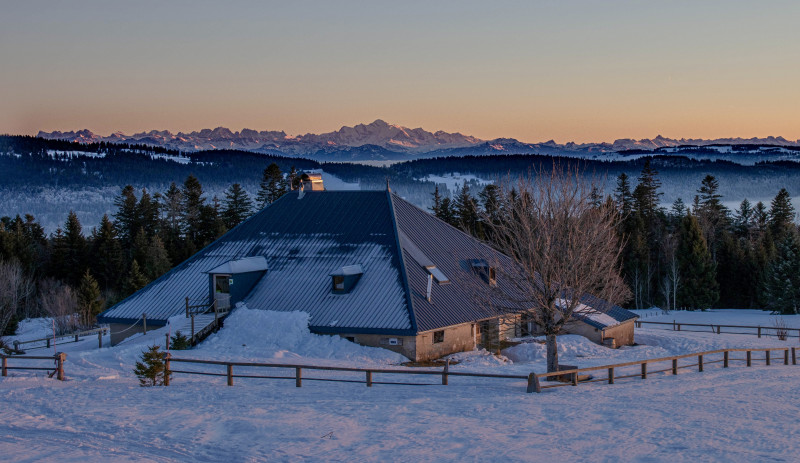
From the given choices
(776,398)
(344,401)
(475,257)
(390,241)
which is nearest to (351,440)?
(344,401)

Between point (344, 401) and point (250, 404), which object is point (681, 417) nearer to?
point (344, 401)

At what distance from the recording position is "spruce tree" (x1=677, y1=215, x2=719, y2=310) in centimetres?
6981

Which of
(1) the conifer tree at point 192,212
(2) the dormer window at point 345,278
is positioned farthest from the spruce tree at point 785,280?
(1) the conifer tree at point 192,212

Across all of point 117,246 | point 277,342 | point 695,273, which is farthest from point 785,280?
point 117,246

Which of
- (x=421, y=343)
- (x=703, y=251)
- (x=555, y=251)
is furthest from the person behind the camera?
(x=703, y=251)

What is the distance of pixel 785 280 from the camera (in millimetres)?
63844

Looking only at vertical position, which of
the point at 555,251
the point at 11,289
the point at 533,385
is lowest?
the point at 11,289

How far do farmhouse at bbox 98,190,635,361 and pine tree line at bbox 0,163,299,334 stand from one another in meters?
28.1

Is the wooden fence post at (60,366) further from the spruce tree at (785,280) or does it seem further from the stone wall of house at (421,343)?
the spruce tree at (785,280)

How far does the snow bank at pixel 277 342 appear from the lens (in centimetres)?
2919

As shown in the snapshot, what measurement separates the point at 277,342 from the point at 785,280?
53.1 metres

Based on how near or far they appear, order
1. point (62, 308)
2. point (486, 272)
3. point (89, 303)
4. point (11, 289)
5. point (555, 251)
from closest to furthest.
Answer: point (555, 251) < point (486, 272) < point (89, 303) < point (62, 308) < point (11, 289)

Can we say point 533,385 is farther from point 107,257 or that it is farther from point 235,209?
point 107,257

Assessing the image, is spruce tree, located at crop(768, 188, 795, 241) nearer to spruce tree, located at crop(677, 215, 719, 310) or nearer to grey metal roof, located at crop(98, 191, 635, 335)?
spruce tree, located at crop(677, 215, 719, 310)
